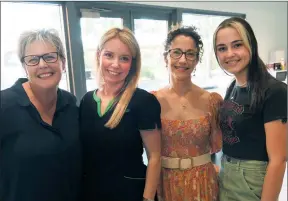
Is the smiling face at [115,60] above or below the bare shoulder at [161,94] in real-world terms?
above

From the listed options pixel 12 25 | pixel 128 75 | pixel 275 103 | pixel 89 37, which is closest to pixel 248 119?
pixel 275 103

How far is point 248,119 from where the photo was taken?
Result: 49.8 inches

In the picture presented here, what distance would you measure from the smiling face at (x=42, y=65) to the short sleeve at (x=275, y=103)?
955 millimetres

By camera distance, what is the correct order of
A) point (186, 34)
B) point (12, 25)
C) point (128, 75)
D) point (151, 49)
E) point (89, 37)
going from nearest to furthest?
point (128, 75)
point (186, 34)
point (12, 25)
point (89, 37)
point (151, 49)

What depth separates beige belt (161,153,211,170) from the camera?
4.73 feet

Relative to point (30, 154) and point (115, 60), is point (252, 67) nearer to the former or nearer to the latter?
point (115, 60)

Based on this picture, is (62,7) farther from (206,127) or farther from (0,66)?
(206,127)

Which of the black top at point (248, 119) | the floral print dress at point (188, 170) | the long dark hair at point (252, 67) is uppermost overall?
the long dark hair at point (252, 67)

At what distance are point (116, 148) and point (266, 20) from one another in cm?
444

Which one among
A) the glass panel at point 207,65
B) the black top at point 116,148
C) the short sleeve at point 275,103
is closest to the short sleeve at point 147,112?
the black top at point 116,148

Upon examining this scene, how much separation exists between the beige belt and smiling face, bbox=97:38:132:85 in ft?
1.65

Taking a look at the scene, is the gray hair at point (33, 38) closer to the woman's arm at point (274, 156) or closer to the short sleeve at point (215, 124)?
the short sleeve at point (215, 124)

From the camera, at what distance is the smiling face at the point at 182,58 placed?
147 centimetres

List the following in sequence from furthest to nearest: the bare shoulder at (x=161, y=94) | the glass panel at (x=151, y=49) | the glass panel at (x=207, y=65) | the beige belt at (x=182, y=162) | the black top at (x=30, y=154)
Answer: the glass panel at (x=207, y=65) < the glass panel at (x=151, y=49) < the bare shoulder at (x=161, y=94) < the beige belt at (x=182, y=162) < the black top at (x=30, y=154)
